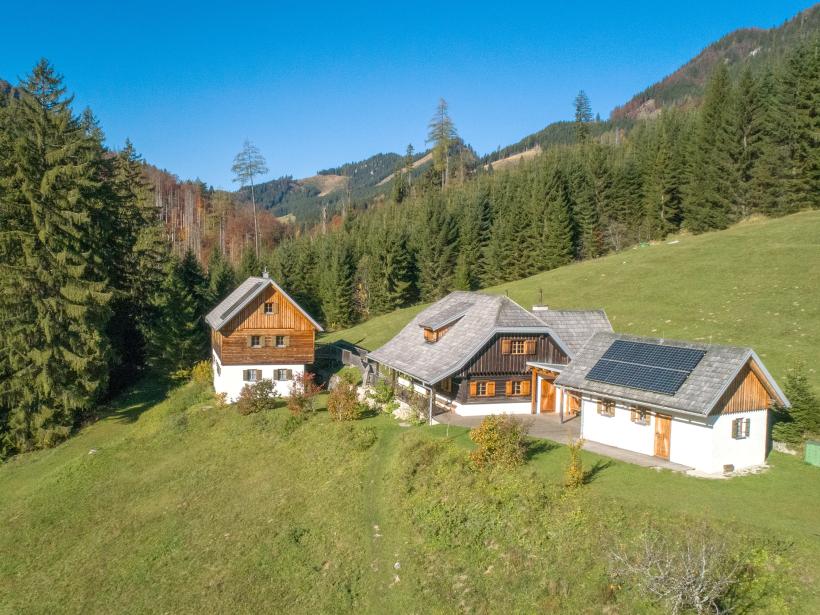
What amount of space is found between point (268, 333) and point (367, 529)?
2375 centimetres

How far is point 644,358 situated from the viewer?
26.5 m

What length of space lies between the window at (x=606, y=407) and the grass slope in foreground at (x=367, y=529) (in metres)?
2.81

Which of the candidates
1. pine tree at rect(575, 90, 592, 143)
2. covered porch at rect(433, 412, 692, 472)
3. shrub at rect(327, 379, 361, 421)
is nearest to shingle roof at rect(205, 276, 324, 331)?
shrub at rect(327, 379, 361, 421)

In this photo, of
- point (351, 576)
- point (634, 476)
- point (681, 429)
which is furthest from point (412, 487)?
point (681, 429)

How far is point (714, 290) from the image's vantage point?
48.7 m

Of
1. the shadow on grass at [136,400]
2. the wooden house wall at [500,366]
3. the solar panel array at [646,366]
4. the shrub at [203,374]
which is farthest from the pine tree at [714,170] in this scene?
the shadow on grass at [136,400]

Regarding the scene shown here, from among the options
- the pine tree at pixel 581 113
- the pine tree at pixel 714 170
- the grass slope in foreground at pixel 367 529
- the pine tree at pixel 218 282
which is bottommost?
the grass slope in foreground at pixel 367 529

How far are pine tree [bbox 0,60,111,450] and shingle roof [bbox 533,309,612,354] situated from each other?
29.8 metres

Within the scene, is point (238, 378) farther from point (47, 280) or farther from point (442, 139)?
point (442, 139)

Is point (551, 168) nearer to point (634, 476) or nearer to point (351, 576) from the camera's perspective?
point (634, 476)

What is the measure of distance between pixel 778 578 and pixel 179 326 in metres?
44.6

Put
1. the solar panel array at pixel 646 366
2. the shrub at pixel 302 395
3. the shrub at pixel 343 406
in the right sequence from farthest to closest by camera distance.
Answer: the shrub at pixel 302 395, the shrub at pixel 343 406, the solar panel array at pixel 646 366

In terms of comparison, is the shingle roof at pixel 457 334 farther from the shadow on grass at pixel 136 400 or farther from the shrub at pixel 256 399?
the shadow on grass at pixel 136 400

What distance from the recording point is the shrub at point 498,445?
76.2ft
